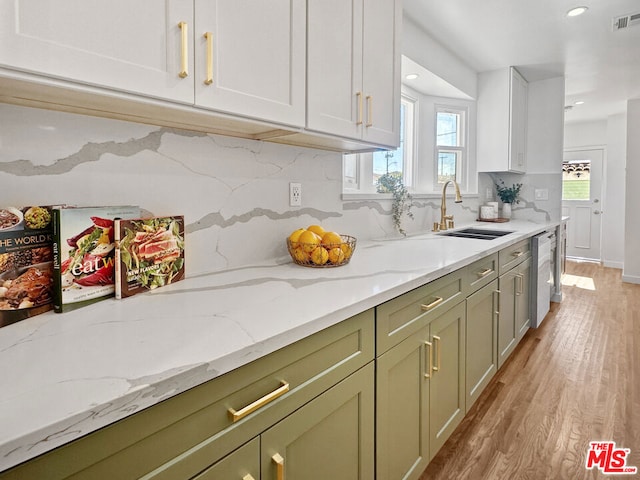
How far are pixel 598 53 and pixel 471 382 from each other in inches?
125

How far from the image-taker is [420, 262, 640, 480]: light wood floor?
63.9 inches

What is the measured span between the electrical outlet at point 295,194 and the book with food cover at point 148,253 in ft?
1.94

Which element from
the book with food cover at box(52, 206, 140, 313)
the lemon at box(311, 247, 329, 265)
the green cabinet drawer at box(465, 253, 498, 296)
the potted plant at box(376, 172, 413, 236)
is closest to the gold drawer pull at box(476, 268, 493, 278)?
the green cabinet drawer at box(465, 253, 498, 296)

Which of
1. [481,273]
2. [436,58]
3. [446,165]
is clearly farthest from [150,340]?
[446,165]

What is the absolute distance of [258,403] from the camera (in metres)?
0.75

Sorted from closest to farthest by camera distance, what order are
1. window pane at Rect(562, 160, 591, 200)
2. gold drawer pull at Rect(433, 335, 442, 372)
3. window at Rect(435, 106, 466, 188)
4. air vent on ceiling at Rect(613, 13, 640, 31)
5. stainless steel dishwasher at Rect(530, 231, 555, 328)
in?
gold drawer pull at Rect(433, 335, 442, 372), air vent on ceiling at Rect(613, 13, 640, 31), stainless steel dishwasher at Rect(530, 231, 555, 328), window at Rect(435, 106, 466, 188), window pane at Rect(562, 160, 591, 200)

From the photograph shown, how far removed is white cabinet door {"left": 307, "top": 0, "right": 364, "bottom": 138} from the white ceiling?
1.13 meters

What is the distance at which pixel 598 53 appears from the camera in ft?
10.7

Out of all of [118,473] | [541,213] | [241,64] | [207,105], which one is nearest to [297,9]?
[241,64]

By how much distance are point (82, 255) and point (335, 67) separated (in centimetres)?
109

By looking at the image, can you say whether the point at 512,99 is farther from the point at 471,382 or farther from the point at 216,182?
the point at 216,182

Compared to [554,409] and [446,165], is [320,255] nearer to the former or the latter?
[554,409]

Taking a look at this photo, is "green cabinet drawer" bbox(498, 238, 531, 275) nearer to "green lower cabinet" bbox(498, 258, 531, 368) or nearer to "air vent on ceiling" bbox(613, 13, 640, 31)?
"green lower cabinet" bbox(498, 258, 531, 368)

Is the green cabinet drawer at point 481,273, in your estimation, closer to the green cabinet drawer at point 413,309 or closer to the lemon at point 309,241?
the green cabinet drawer at point 413,309
